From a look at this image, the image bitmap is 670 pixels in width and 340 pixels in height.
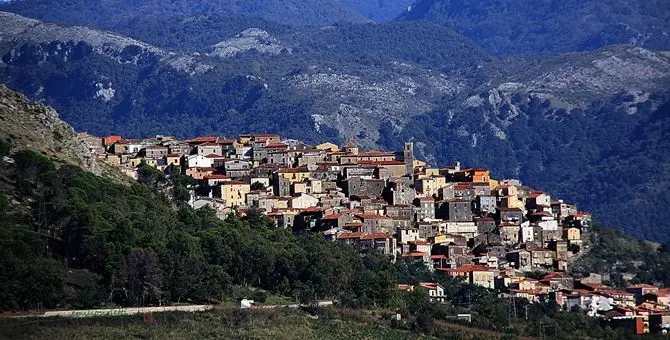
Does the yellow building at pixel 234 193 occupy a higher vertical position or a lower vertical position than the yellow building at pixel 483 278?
higher

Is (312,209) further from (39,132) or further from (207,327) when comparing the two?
(207,327)

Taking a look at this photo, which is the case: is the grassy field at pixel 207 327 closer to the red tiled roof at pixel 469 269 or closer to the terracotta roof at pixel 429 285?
the terracotta roof at pixel 429 285

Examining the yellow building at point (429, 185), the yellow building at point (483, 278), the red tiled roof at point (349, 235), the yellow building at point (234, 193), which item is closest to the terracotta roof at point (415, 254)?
the red tiled roof at point (349, 235)

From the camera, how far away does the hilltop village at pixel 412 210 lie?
88.3 metres

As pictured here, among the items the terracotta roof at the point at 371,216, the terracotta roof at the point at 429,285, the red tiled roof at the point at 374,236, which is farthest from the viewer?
the terracotta roof at the point at 371,216

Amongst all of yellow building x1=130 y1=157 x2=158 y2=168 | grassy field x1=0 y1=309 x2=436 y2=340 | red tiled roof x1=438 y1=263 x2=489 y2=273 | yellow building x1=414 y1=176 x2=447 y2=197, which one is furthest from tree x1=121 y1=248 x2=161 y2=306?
yellow building x1=414 y1=176 x2=447 y2=197

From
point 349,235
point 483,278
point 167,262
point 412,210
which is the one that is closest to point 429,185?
point 412,210

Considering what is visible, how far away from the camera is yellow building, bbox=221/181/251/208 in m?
95.8

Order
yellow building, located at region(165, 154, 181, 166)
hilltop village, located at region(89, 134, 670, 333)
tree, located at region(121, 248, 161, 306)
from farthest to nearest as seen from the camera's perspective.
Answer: yellow building, located at region(165, 154, 181, 166)
hilltop village, located at region(89, 134, 670, 333)
tree, located at region(121, 248, 161, 306)

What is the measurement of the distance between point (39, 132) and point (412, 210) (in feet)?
84.1

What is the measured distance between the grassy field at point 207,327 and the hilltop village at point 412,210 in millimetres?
16523

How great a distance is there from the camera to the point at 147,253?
64625 mm

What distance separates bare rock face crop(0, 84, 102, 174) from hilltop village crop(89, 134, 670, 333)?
7530mm

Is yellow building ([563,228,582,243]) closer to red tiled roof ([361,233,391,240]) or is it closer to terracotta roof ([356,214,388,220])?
terracotta roof ([356,214,388,220])
